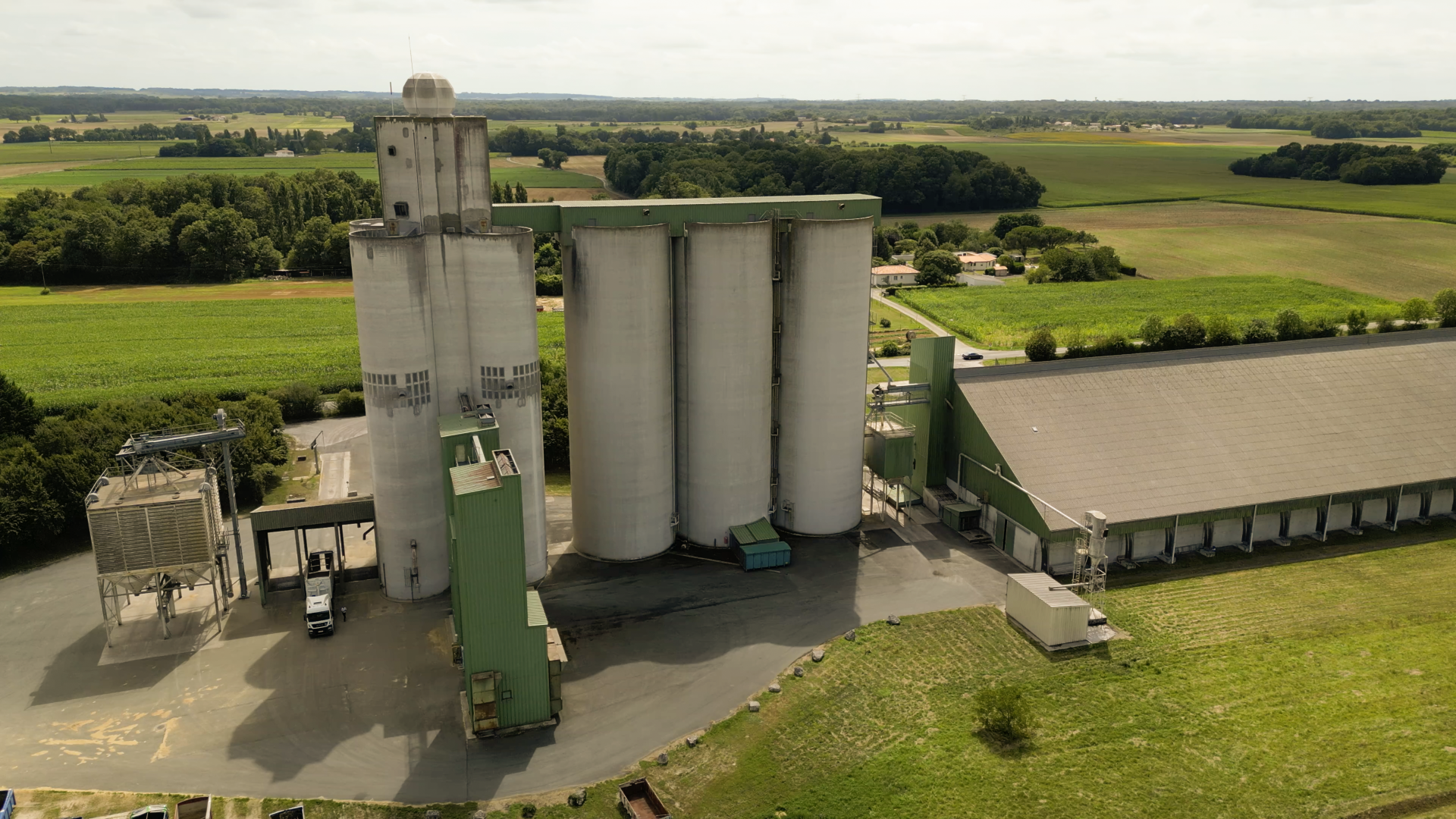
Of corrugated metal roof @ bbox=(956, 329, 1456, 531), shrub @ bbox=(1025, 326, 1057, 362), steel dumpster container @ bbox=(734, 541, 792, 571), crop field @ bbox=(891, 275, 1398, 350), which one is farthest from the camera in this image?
crop field @ bbox=(891, 275, 1398, 350)

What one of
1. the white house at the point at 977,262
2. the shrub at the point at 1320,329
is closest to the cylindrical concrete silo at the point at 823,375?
the shrub at the point at 1320,329

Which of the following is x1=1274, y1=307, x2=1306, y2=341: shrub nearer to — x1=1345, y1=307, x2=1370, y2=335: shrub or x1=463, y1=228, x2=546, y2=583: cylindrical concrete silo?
x1=1345, y1=307, x2=1370, y2=335: shrub

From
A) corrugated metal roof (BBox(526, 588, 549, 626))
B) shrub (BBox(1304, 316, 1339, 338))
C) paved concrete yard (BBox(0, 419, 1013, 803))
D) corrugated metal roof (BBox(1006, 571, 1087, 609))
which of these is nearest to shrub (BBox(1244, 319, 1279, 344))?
shrub (BBox(1304, 316, 1339, 338))

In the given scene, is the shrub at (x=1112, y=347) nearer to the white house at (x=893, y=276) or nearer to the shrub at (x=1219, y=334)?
the shrub at (x=1219, y=334)

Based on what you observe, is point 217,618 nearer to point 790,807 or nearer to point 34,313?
point 790,807

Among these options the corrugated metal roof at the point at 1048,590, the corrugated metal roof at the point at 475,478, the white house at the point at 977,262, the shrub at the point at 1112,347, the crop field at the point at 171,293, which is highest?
the corrugated metal roof at the point at 475,478

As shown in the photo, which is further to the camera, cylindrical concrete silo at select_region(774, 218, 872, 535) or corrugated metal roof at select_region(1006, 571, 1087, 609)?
cylindrical concrete silo at select_region(774, 218, 872, 535)

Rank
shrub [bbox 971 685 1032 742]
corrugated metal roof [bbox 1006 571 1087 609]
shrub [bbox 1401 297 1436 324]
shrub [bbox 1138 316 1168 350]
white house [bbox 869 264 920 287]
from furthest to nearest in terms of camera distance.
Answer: white house [bbox 869 264 920 287]
shrub [bbox 1401 297 1436 324]
shrub [bbox 1138 316 1168 350]
corrugated metal roof [bbox 1006 571 1087 609]
shrub [bbox 971 685 1032 742]
